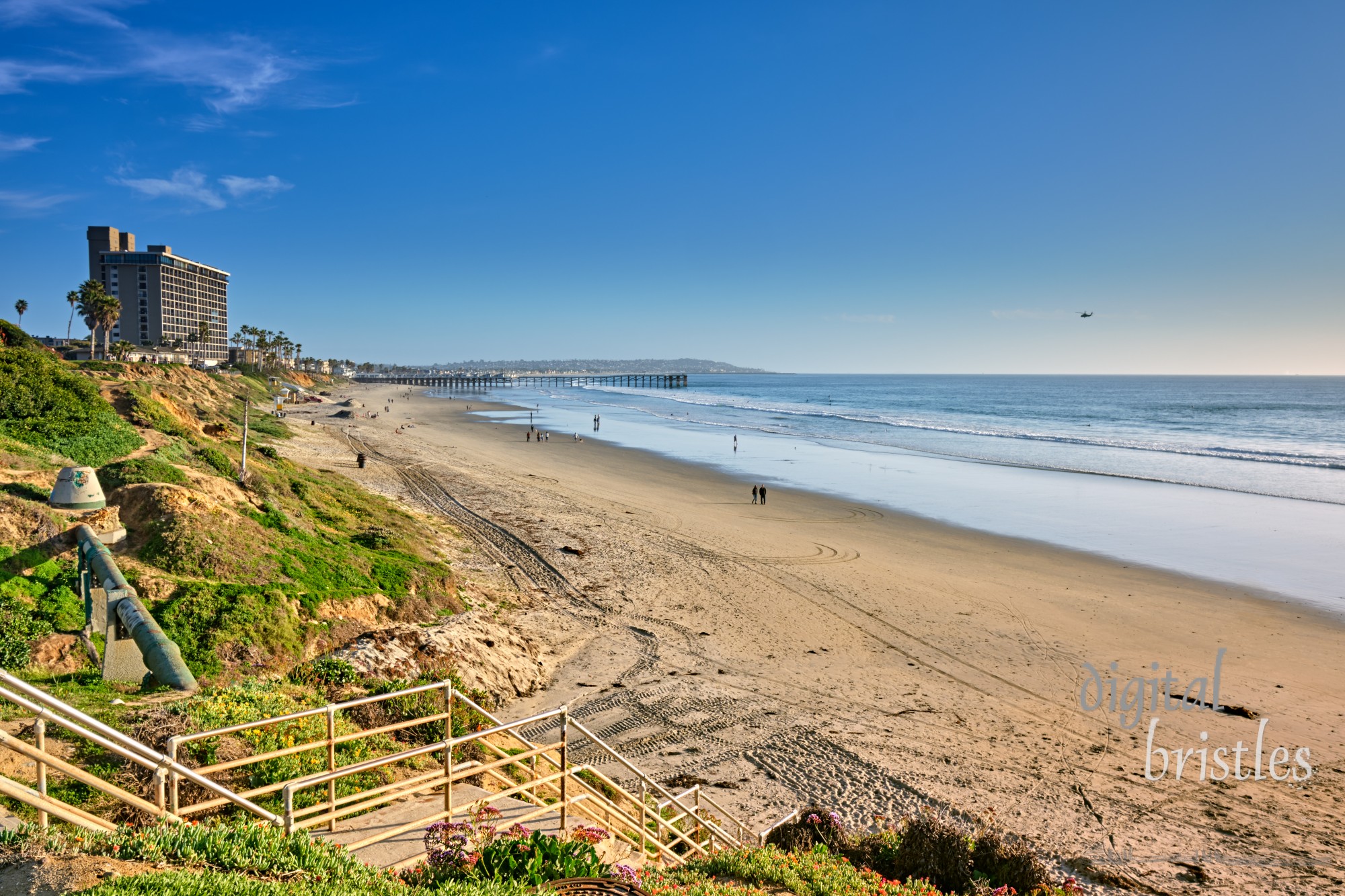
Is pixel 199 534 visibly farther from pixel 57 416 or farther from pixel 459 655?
pixel 57 416

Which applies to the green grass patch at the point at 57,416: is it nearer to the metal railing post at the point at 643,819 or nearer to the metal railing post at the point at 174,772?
the metal railing post at the point at 174,772

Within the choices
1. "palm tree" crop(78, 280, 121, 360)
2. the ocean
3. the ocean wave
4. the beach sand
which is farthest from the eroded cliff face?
"palm tree" crop(78, 280, 121, 360)

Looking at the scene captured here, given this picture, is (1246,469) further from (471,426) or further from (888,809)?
(471,426)

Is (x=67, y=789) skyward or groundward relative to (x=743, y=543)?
skyward

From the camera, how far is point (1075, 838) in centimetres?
973

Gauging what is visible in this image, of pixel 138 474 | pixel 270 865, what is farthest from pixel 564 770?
pixel 138 474

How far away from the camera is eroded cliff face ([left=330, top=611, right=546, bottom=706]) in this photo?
12.5 m

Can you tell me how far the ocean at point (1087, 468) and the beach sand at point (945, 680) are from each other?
3.76m

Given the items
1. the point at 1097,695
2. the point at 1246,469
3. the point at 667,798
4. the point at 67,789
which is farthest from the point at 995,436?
the point at 67,789

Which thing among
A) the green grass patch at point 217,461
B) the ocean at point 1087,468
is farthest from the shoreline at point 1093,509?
the green grass patch at point 217,461

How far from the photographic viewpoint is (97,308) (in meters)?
80.4

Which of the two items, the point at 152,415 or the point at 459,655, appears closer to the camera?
the point at 459,655

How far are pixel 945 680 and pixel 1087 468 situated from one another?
3652 cm

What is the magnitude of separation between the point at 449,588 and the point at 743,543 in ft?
35.8
